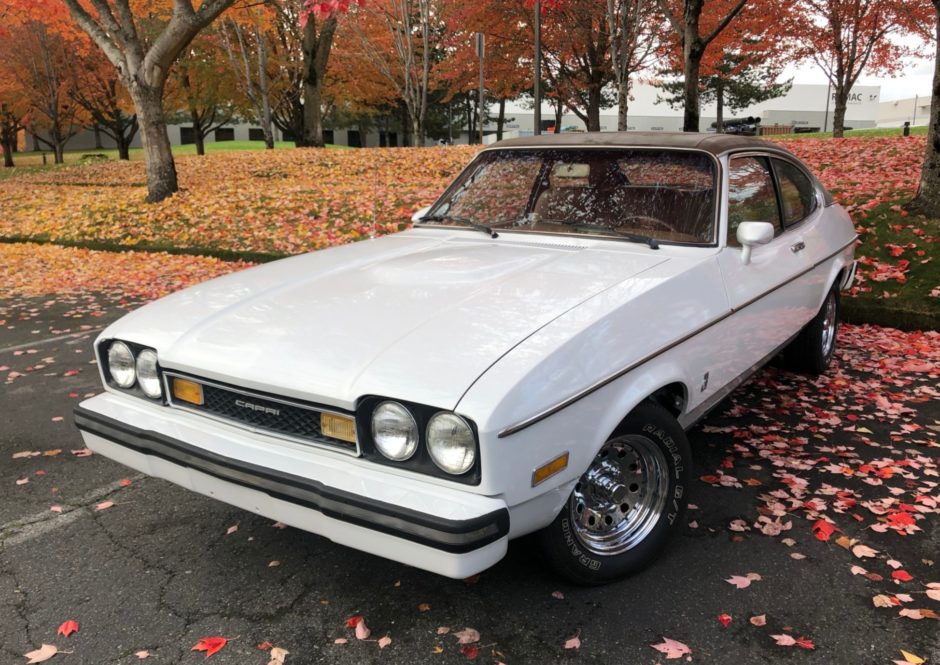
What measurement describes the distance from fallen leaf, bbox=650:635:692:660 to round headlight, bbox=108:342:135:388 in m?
2.14

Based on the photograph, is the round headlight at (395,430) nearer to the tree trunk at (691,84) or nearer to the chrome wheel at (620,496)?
the chrome wheel at (620,496)

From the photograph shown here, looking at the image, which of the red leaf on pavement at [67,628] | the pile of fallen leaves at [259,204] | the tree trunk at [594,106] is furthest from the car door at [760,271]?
the tree trunk at [594,106]

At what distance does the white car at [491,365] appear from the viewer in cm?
208

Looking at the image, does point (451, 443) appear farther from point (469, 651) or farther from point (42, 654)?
point (42, 654)

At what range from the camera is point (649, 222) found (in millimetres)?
3363

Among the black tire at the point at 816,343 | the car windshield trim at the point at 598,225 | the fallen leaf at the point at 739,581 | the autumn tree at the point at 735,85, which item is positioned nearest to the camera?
the fallen leaf at the point at 739,581

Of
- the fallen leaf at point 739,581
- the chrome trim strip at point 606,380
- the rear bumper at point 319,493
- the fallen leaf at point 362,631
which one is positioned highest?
the chrome trim strip at point 606,380

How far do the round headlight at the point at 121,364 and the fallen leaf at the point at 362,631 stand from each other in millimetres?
1277

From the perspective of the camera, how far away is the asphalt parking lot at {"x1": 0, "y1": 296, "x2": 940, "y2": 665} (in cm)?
235

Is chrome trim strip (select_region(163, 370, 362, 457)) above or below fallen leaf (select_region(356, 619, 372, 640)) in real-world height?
above

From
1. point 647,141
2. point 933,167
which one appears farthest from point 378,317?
point 933,167

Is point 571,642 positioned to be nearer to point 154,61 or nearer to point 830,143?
point 154,61

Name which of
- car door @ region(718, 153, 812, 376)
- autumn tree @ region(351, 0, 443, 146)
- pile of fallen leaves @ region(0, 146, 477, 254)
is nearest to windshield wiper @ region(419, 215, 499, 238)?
car door @ region(718, 153, 812, 376)

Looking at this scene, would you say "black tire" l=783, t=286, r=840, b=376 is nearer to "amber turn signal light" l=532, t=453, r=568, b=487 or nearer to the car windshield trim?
the car windshield trim
